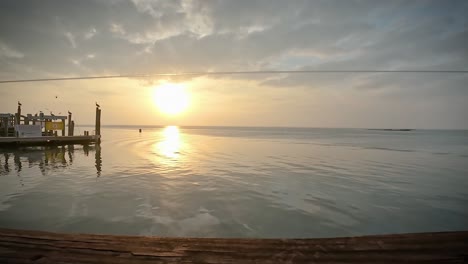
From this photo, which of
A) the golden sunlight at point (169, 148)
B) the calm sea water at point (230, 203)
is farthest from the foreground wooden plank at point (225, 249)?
the golden sunlight at point (169, 148)

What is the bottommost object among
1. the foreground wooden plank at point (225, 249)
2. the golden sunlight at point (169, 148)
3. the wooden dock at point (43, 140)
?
the golden sunlight at point (169, 148)

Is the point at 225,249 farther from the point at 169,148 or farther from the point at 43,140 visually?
the point at 43,140

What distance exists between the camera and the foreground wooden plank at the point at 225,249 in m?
3.50

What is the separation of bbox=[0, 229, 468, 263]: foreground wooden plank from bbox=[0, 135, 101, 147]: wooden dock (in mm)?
35741

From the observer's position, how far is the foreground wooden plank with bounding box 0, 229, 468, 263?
3504 mm

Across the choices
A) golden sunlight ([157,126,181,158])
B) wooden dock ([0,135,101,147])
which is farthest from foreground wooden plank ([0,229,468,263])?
wooden dock ([0,135,101,147])

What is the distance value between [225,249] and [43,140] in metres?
39.8

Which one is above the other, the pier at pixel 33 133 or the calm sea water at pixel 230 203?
the pier at pixel 33 133

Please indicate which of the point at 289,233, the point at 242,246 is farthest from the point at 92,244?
the point at 289,233

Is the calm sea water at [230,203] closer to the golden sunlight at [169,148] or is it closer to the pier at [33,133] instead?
the golden sunlight at [169,148]

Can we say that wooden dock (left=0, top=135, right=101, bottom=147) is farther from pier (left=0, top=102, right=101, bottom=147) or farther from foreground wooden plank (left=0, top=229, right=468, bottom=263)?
foreground wooden plank (left=0, top=229, right=468, bottom=263)

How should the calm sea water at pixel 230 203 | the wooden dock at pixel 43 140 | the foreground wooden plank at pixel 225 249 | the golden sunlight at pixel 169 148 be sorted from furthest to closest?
the golden sunlight at pixel 169 148 < the wooden dock at pixel 43 140 < the calm sea water at pixel 230 203 < the foreground wooden plank at pixel 225 249

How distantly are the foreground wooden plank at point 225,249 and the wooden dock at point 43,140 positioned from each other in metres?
35.7

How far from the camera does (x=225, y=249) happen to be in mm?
3801
